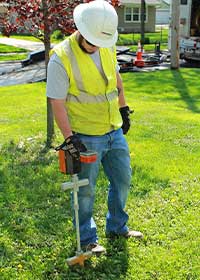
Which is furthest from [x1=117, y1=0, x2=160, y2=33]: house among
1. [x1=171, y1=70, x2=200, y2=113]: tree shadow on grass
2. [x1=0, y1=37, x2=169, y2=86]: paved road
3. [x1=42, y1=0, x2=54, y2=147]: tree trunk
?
[x1=42, y1=0, x2=54, y2=147]: tree trunk

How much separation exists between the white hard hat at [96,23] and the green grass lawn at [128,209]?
1.56 m

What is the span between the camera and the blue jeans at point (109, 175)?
338cm

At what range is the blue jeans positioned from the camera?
11.1 feet

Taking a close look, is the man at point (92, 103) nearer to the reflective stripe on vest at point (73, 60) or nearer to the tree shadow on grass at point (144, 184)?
the reflective stripe on vest at point (73, 60)

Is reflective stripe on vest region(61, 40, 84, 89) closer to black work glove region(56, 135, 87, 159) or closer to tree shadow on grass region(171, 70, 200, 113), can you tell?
black work glove region(56, 135, 87, 159)

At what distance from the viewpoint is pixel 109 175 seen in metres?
3.62

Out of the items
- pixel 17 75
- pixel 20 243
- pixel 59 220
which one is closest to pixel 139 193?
pixel 59 220

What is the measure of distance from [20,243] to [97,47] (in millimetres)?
1644

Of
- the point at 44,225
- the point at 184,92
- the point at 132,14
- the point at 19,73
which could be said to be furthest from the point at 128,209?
the point at 132,14

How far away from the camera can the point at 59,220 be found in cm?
412

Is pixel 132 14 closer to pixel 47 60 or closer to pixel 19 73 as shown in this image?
pixel 19 73

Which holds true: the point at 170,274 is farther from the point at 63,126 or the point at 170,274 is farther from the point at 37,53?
the point at 37,53

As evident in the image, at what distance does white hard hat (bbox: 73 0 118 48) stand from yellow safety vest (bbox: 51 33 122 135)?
185 mm

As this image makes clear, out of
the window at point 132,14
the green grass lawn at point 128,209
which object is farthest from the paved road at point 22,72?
the window at point 132,14
